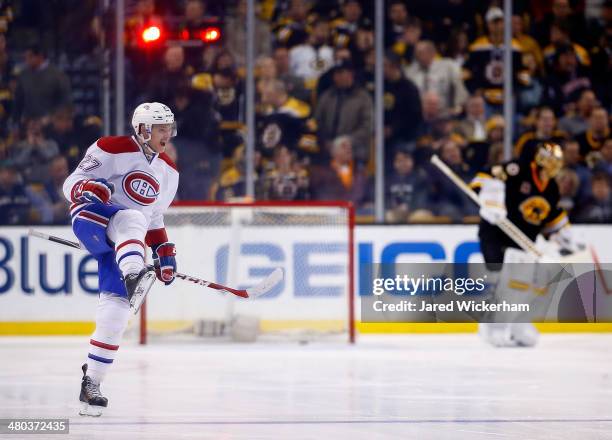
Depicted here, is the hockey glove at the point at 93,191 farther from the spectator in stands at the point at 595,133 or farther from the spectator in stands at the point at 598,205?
the spectator in stands at the point at 595,133

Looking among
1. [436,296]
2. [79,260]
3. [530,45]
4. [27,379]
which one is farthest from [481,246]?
[27,379]

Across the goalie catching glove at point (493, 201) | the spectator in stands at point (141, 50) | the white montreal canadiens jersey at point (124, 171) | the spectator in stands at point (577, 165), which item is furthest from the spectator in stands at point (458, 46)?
the white montreal canadiens jersey at point (124, 171)

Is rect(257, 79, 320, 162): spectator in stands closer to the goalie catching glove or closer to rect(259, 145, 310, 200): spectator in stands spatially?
rect(259, 145, 310, 200): spectator in stands

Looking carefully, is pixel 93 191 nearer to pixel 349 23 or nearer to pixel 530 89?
→ pixel 349 23

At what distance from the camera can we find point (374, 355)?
708cm

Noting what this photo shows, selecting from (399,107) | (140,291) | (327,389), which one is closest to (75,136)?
(399,107)

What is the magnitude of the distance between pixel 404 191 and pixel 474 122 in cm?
69

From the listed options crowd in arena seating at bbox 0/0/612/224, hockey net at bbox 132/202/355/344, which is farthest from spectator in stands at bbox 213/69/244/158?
hockey net at bbox 132/202/355/344

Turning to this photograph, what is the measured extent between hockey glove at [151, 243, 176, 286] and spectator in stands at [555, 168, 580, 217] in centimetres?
442

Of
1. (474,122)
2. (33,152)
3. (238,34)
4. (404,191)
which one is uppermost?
(238,34)

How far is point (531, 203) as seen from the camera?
7.91 meters

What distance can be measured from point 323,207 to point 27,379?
105 inches

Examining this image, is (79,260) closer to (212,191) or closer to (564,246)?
(212,191)

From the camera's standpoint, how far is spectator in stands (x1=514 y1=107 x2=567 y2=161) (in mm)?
8820
